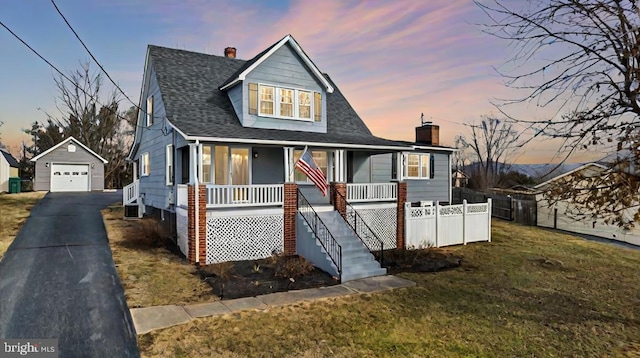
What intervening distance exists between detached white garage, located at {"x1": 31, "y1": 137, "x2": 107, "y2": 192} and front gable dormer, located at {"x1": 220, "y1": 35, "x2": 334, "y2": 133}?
876 inches

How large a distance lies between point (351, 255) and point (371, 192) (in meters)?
4.33

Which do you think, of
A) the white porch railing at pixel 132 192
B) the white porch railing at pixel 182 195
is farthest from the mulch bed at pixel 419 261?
the white porch railing at pixel 132 192

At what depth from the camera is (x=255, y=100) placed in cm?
1507

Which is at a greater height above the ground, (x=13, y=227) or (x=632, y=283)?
(x=13, y=227)

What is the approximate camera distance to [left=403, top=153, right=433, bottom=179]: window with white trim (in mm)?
20281

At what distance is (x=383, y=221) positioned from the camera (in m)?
14.8

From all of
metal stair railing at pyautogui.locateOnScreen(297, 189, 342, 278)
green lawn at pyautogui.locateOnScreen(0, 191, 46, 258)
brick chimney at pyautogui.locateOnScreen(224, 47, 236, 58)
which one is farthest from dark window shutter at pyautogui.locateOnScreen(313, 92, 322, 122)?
green lawn at pyautogui.locateOnScreen(0, 191, 46, 258)

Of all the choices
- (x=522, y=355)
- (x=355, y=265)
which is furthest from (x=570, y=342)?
(x=355, y=265)

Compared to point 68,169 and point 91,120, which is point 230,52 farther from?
point 91,120

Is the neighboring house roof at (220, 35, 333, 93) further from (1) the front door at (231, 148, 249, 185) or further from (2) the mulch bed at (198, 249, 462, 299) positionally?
(2) the mulch bed at (198, 249, 462, 299)

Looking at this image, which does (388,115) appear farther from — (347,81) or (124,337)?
(124,337)

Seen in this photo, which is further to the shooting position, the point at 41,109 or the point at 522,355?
the point at 41,109

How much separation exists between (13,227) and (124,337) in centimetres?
1281

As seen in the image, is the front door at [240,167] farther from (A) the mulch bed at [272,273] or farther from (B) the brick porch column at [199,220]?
(A) the mulch bed at [272,273]
